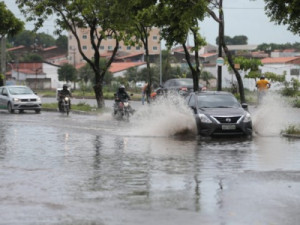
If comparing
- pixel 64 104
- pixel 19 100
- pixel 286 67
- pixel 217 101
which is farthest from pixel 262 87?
pixel 286 67

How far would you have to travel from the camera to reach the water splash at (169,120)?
23.1m

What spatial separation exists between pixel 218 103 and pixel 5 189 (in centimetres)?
1273

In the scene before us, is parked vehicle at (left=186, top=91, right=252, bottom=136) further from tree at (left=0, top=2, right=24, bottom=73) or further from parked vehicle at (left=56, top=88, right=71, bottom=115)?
tree at (left=0, top=2, right=24, bottom=73)

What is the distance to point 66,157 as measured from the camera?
16.5 m

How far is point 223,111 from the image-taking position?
22.2 m

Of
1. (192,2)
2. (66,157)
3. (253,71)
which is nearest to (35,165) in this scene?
(66,157)

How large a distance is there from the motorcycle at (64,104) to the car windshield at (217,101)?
15.3 m

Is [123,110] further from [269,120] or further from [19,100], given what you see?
[19,100]

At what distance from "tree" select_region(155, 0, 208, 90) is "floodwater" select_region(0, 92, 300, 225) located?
6.60m

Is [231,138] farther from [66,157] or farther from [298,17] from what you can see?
[66,157]

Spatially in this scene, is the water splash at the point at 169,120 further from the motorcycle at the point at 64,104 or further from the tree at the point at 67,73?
the tree at the point at 67,73

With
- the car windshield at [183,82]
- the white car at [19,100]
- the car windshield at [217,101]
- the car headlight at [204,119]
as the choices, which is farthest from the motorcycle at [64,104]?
the car headlight at [204,119]

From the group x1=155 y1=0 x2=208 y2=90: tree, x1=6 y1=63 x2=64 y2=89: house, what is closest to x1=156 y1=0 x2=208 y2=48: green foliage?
x1=155 y1=0 x2=208 y2=90: tree

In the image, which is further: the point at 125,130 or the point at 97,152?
the point at 125,130
